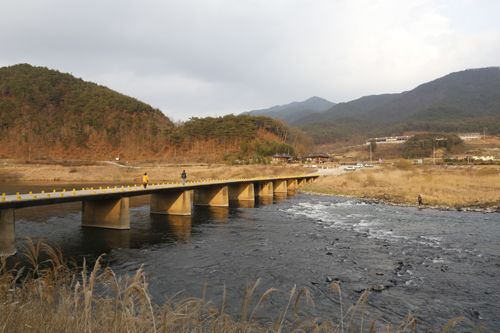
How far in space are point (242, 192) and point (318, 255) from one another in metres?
23.1

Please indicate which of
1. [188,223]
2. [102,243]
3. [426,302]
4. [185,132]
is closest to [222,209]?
[188,223]

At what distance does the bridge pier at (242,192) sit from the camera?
1499 inches

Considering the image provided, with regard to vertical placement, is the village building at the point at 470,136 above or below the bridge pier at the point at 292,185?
above

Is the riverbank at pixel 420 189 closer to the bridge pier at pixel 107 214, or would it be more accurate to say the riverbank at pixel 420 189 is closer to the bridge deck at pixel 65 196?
the bridge deck at pixel 65 196

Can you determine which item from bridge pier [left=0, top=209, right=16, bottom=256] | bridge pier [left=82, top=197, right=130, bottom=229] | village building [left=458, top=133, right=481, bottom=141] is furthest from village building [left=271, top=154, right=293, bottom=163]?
village building [left=458, top=133, right=481, bottom=141]

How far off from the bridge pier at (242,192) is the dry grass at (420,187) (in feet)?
48.1

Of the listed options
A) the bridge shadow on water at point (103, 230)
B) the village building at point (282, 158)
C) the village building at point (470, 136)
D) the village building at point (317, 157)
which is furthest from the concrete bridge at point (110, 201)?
the village building at point (470, 136)

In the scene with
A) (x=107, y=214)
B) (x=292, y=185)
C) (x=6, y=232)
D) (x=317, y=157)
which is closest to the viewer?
(x=6, y=232)

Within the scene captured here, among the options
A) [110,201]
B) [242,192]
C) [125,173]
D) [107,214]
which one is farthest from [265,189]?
[125,173]

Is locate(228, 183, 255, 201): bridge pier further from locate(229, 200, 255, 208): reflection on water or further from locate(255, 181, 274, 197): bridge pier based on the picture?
locate(255, 181, 274, 197): bridge pier

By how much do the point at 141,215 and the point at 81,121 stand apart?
404ft

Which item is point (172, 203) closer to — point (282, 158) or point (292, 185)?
point (292, 185)

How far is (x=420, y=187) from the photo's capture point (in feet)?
140

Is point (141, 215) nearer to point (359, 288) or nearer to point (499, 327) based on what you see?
point (359, 288)
